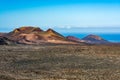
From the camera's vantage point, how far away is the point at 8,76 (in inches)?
905

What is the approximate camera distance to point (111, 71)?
26359 millimetres

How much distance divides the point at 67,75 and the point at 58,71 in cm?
201

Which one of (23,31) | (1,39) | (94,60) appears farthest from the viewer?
(23,31)

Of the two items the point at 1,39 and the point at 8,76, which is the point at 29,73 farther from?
the point at 1,39

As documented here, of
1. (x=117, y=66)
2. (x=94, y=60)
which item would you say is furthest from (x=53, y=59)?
(x=117, y=66)

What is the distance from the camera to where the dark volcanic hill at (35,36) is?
62.2m

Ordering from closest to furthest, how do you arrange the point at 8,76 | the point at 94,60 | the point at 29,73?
1. the point at 8,76
2. the point at 29,73
3. the point at 94,60

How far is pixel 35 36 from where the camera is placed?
6606 cm

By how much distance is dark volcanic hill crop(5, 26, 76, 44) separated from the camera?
62188 millimetres

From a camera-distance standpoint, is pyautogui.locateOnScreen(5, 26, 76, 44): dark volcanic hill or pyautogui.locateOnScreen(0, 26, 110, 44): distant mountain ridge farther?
pyautogui.locateOnScreen(5, 26, 76, 44): dark volcanic hill

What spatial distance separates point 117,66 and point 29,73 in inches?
297

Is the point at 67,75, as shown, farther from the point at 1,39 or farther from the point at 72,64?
the point at 1,39

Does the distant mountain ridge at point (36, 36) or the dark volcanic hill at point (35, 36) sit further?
the dark volcanic hill at point (35, 36)

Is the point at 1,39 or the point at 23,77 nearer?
the point at 23,77
